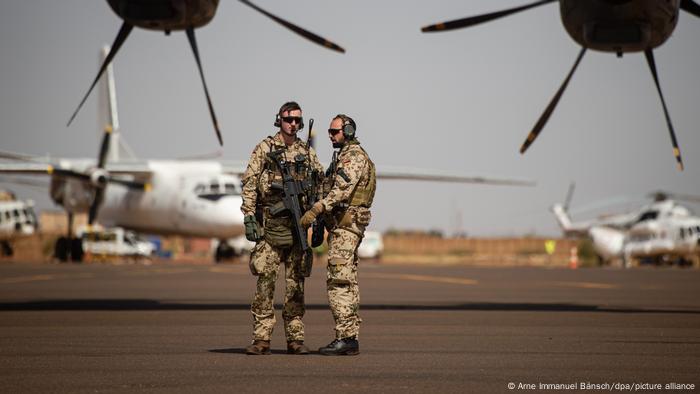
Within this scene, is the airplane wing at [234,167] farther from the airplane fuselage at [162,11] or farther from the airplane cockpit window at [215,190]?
the airplane fuselage at [162,11]

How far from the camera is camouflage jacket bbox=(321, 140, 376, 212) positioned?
855 cm

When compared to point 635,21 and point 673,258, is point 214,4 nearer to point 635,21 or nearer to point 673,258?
point 635,21

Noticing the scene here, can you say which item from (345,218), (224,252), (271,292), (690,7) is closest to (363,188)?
(345,218)

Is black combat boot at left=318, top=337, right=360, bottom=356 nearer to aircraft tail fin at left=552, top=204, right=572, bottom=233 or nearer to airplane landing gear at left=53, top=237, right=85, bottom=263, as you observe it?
airplane landing gear at left=53, top=237, right=85, bottom=263

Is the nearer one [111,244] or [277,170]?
[277,170]

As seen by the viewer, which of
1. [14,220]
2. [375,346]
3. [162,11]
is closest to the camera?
[375,346]

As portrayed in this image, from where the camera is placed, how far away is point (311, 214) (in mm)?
8430

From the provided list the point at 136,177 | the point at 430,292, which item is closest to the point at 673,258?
the point at 136,177

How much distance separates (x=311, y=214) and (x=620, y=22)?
5792mm

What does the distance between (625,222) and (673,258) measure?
8.84 feet

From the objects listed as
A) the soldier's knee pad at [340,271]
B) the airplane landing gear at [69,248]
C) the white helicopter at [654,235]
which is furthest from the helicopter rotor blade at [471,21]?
the white helicopter at [654,235]

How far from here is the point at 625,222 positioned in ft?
159

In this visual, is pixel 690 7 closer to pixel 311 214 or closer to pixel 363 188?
pixel 363 188

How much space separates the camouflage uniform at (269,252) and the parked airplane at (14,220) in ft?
145
